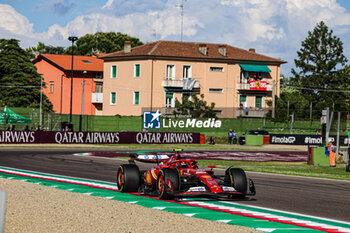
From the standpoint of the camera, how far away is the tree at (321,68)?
87.6 metres

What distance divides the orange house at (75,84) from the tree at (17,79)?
6.93 feet

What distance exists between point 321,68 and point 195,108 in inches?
1241

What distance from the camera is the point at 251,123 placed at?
200 ft

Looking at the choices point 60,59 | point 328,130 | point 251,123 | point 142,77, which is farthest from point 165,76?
point 328,130

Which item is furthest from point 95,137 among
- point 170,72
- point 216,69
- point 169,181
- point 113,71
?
point 169,181

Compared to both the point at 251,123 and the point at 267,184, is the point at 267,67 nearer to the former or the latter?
the point at 251,123

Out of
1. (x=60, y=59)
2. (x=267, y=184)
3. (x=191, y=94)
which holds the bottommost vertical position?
(x=267, y=184)

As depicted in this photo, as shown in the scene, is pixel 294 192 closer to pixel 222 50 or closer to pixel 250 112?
pixel 250 112

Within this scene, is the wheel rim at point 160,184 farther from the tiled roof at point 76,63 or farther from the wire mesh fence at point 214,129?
the tiled roof at point 76,63

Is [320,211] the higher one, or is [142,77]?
[142,77]

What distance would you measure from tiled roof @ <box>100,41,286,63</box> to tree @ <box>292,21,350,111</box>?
16528 mm

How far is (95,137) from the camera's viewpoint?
48.1 m

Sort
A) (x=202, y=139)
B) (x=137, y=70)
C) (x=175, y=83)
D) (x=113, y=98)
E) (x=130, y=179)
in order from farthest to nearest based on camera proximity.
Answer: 1. (x=113, y=98)
2. (x=137, y=70)
3. (x=175, y=83)
4. (x=202, y=139)
5. (x=130, y=179)

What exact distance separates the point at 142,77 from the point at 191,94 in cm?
642
